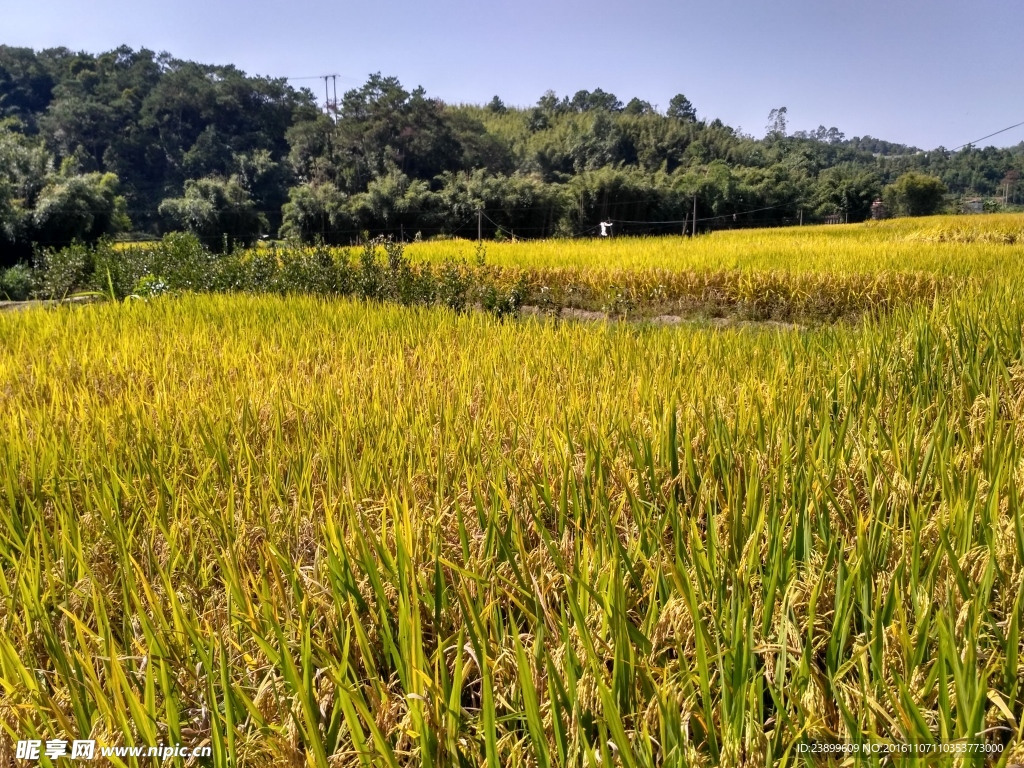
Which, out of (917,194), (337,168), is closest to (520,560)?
(337,168)

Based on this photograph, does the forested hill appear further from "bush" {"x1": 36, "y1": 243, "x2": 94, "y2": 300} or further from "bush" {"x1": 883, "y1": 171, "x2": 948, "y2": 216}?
"bush" {"x1": 36, "y1": 243, "x2": 94, "y2": 300}

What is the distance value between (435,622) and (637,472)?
0.75 m

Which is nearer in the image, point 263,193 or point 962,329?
point 962,329

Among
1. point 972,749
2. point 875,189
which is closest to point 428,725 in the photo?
point 972,749

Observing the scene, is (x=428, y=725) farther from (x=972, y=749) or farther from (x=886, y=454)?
(x=886, y=454)

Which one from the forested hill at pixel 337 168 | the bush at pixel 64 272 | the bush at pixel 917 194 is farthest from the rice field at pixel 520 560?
the bush at pixel 917 194

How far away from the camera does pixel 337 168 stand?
117ft

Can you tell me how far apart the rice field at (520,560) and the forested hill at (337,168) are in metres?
18.7

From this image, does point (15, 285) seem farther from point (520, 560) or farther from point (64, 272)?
point (520, 560)

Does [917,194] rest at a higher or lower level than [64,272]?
higher

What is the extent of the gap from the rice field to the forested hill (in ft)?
61.3

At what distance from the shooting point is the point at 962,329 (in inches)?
115

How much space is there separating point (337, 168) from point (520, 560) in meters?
38.2

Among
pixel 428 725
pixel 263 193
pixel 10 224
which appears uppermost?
pixel 263 193
